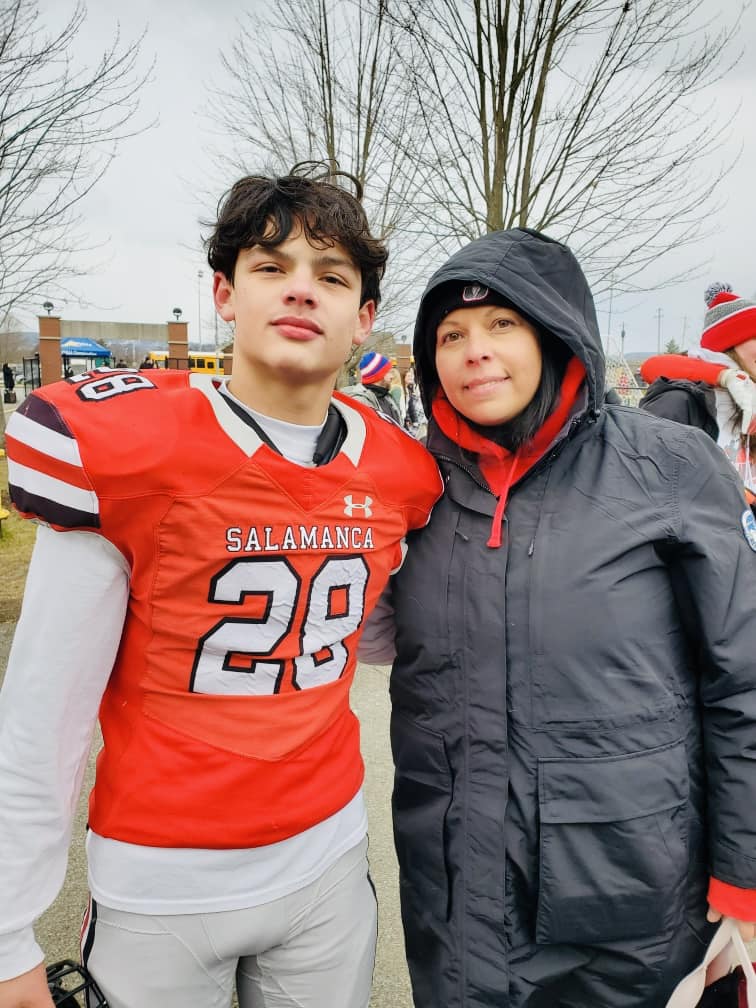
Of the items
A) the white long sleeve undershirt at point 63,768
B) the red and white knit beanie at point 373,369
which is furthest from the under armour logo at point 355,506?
the red and white knit beanie at point 373,369

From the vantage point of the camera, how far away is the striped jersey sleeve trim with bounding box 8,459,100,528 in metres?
1.16

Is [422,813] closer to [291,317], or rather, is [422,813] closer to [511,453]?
[511,453]

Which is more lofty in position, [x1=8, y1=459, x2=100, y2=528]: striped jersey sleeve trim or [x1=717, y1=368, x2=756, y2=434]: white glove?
[x1=717, y1=368, x2=756, y2=434]: white glove

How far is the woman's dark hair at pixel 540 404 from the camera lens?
155 centimetres

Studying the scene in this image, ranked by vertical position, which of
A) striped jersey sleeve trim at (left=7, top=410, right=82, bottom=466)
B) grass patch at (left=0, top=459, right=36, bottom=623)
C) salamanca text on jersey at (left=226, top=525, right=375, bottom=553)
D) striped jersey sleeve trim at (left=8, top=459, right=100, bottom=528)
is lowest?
grass patch at (left=0, top=459, right=36, bottom=623)

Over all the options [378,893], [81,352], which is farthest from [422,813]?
[81,352]

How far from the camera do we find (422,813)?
5.13 ft

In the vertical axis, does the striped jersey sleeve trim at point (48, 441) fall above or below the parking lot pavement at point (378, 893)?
above

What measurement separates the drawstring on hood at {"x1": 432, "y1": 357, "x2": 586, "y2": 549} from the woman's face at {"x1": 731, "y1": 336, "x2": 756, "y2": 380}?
190cm

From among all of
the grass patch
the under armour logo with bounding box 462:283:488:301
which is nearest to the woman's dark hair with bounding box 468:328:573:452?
the under armour logo with bounding box 462:283:488:301

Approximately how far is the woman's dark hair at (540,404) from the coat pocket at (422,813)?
69 centimetres

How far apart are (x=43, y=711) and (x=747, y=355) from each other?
310 cm

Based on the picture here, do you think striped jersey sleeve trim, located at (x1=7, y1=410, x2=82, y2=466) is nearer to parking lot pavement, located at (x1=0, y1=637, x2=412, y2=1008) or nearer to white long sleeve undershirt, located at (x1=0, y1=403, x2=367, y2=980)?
white long sleeve undershirt, located at (x1=0, y1=403, x2=367, y2=980)

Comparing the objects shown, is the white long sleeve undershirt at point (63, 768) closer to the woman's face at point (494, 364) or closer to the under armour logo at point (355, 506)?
the under armour logo at point (355, 506)
